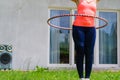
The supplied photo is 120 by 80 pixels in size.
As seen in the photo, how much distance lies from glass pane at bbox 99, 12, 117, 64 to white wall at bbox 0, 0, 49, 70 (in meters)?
2.06

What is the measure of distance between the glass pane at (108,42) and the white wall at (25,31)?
6.74ft

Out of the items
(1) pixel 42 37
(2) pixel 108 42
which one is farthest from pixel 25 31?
(2) pixel 108 42

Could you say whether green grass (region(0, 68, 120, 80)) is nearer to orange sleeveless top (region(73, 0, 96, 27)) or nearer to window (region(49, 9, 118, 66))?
orange sleeveless top (region(73, 0, 96, 27))

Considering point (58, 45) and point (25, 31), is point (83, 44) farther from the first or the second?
point (58, 45)

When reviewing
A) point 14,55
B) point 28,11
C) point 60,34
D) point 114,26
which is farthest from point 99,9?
point 14,55

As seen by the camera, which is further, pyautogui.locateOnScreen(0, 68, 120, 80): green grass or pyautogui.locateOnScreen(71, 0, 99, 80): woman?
pyautogui.locateOnScreen(0, 68, 120, 80): green grass

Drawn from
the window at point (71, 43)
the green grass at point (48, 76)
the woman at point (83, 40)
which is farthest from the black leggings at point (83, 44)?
the window at point (71, 43)

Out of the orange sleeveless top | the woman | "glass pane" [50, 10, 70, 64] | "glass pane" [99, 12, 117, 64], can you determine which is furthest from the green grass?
"glass pane" [99, 12, 117, 64]

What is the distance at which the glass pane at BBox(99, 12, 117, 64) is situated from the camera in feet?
43.1

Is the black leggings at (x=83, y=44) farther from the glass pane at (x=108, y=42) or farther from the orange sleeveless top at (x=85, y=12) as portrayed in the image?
the glass pane at (x=108, y=42)

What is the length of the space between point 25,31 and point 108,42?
309 centimetres

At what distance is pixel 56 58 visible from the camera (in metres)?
12.7

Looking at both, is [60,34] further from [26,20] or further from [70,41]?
[26,20]

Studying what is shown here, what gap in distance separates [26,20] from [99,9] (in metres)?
2.72
